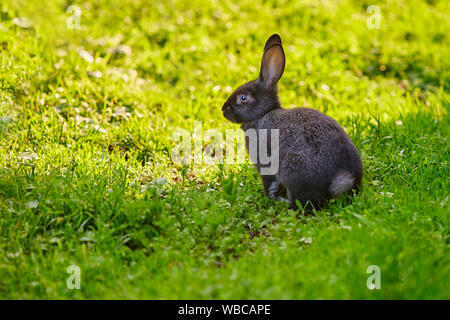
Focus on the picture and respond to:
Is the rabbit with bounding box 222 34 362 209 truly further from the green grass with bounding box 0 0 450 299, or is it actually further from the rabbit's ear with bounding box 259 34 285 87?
the green grass with bounding box 0 0 450 299

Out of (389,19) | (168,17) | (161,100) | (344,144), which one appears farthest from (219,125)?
(389,19)

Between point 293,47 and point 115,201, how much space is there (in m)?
5.05

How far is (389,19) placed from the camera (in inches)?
375

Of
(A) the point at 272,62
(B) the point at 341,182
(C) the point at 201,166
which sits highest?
(A) the point at 272,62

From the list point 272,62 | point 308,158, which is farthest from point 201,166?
point 308,158

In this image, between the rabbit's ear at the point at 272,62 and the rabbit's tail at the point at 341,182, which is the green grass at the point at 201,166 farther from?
the rabbit's ear at the point at 272,62

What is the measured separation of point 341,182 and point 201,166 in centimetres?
190

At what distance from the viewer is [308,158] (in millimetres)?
4480

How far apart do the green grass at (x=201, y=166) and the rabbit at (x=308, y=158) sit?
183mm

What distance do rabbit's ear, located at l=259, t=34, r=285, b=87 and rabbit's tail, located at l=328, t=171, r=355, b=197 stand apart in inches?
53.6

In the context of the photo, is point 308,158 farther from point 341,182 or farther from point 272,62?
point 272,62

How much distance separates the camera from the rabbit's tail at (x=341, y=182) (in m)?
4.45

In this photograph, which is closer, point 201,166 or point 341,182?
point 341,182
